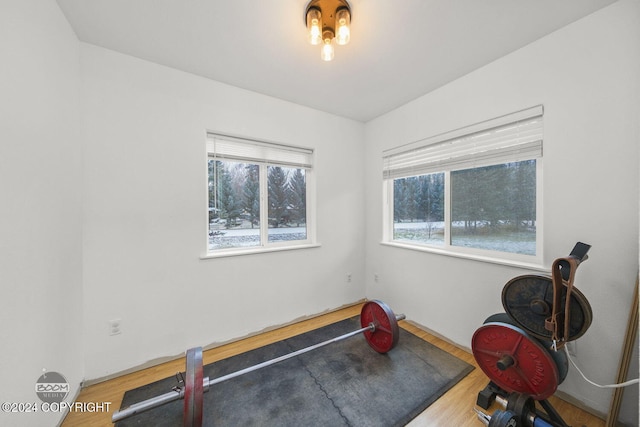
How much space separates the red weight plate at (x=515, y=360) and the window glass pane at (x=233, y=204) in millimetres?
2202

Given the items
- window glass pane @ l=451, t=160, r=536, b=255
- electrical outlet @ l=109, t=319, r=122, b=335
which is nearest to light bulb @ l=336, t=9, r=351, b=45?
window glass pane @ l=451, t=160, r=536, b=255

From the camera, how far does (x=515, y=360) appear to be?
1.40m

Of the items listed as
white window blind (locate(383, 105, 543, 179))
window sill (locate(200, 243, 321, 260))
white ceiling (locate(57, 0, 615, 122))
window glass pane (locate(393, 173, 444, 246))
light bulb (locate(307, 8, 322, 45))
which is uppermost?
white ceiling (locate(57, 0, 615, 122))

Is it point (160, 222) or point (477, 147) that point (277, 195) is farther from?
point (477, 147)

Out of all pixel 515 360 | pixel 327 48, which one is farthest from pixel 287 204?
pixel 515 360

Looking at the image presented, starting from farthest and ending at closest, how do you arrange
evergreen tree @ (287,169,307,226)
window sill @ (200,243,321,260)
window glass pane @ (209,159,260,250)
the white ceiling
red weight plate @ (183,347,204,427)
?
evergreen tree @ (287,169,307,226)
window glass pane @ (209,159,260,250)
window sill @ (200,243,321,260)
the white ceiling
red weight plate @ (183,347,204,427)

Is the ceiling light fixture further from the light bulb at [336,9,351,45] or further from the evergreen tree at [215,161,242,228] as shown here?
the evergreen tree at [215,161,242,228]

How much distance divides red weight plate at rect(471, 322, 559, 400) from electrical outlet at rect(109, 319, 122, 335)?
2.68 m

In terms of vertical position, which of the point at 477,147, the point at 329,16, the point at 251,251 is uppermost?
the point at 329,16

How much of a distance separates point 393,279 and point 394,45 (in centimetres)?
242

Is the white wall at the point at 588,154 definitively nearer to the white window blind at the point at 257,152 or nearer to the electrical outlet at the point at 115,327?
the white window blind at the point at 257,152

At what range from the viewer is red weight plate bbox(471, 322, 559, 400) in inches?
51.3

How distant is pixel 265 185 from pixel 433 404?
240 centimetres

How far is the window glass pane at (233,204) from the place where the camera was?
2381 millimetres
